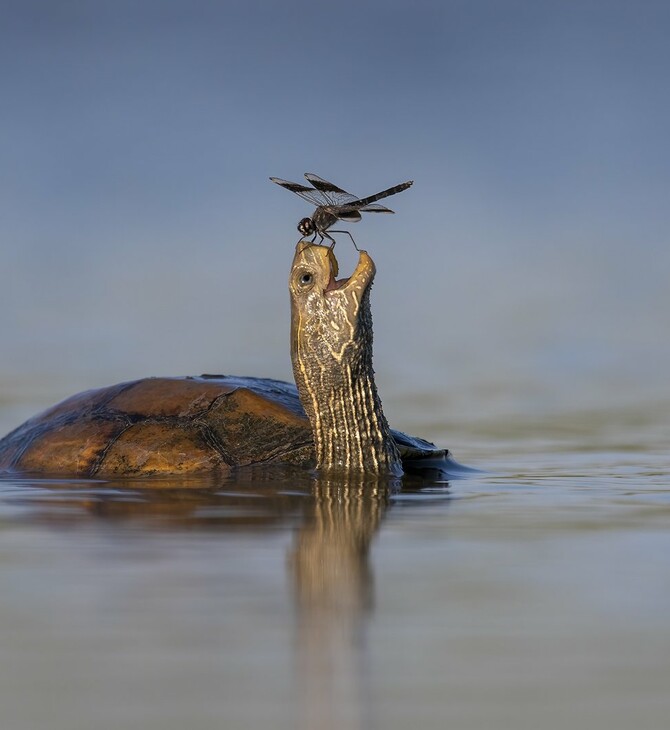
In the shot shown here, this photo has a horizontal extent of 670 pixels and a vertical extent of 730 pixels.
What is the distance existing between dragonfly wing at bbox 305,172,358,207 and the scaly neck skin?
369 mm

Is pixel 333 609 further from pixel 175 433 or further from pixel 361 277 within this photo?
pixel 175 433

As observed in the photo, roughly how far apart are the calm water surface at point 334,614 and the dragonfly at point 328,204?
2.12 metres

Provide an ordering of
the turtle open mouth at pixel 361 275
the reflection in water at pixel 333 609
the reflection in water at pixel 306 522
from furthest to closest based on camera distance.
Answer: the turtle open mouth at pixel 361 275 → the reflection in water at pixel 306 522 → the reflection in water at pixel 333 609

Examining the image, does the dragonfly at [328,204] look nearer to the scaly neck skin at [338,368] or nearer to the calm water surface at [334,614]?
the scaly neck skin at [338,368]

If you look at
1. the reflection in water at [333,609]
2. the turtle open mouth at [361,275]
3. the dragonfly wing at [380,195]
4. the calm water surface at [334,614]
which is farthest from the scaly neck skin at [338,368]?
the reflection in water at [333,609]

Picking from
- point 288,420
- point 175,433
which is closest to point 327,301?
point 288,420

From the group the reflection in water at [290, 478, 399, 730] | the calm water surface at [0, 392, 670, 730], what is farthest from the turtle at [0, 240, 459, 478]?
the reflection in water at [290, 478, 399, 730]

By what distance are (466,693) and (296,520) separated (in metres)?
2.17

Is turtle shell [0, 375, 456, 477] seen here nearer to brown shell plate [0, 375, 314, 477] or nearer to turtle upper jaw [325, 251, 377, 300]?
brown shell plate [0, 375, 314, 477]

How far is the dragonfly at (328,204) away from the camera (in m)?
6.04

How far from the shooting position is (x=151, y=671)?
71.5 inches

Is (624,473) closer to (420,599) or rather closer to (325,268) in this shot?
(325,268)

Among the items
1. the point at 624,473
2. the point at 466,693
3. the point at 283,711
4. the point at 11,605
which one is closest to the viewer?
the point at 283,711

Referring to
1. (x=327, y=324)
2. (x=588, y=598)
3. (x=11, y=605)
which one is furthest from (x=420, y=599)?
(x=327, y=324)
